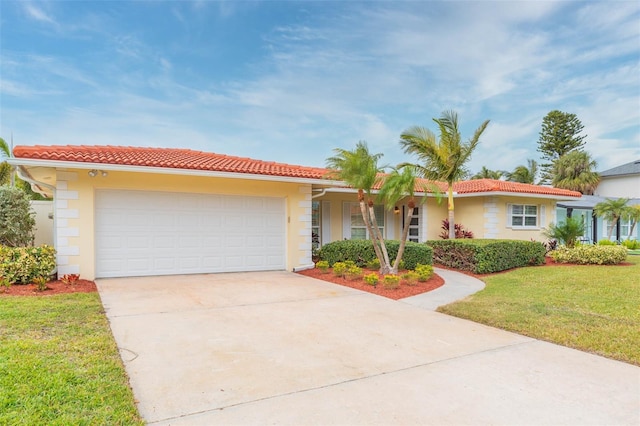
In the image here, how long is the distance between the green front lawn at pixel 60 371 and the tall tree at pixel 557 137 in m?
46.8

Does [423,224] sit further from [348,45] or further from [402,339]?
[402,339]

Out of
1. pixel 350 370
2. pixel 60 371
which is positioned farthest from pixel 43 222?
pixel 350 370

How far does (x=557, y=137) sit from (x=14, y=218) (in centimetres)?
4841

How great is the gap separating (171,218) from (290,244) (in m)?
3.68

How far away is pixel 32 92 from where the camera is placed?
15.3 m

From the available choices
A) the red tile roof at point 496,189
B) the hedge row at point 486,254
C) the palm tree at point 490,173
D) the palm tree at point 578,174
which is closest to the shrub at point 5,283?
the hedge row at point 486,254

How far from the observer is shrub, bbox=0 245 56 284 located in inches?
325

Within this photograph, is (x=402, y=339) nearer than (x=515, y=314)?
Yes

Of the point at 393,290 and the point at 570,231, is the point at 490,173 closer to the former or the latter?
the point at 570,231

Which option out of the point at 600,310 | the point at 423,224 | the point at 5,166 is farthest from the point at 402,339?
the point at 5,166

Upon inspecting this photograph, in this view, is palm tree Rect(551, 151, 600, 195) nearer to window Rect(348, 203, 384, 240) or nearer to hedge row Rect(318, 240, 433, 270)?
window Rect(348, 203, 384, 240)

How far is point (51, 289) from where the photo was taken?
26.7 ft

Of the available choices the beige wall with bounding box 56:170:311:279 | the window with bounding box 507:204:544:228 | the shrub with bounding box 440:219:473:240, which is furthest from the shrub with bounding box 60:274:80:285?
the window with bounding box 507:204:544:228

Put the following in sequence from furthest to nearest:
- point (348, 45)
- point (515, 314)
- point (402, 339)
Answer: point (348, 45) < point (515, 314) < point (402, 339)
